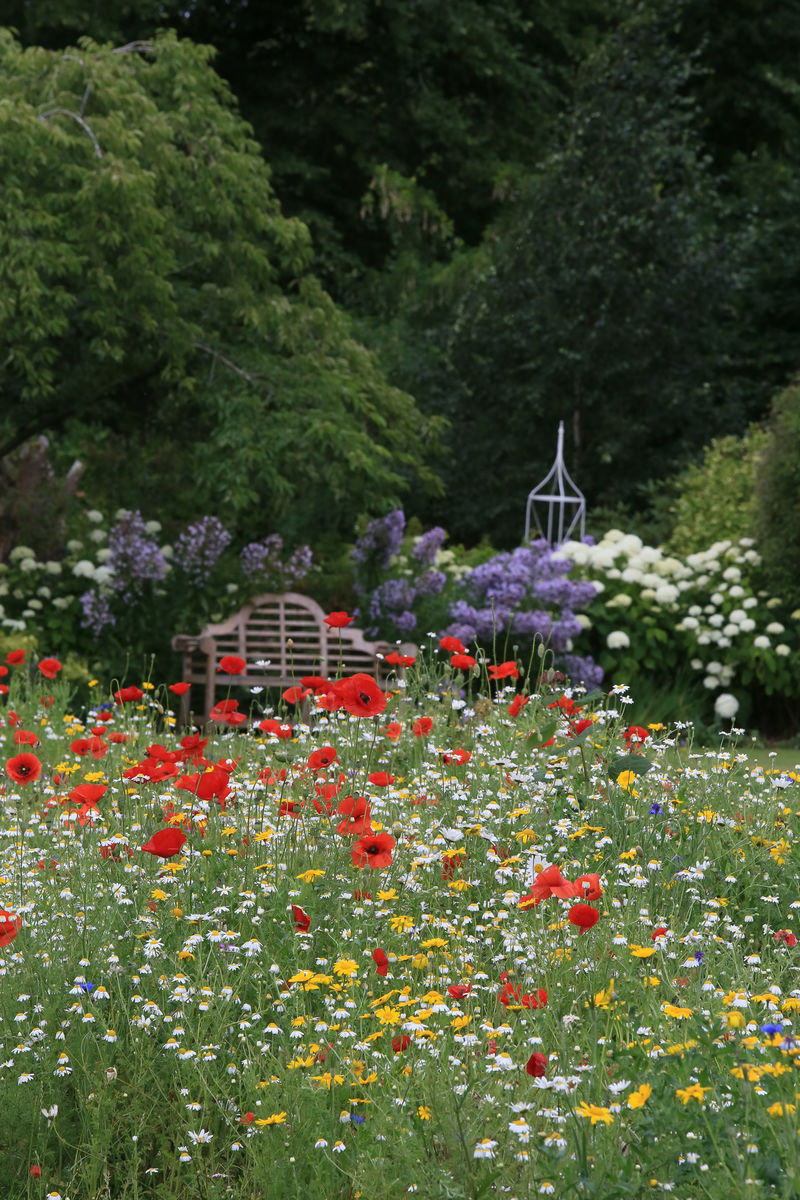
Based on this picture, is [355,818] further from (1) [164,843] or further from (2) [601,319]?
(2) [601,319]

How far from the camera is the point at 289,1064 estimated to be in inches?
96.3

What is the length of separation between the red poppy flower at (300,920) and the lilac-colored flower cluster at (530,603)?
4.90 m

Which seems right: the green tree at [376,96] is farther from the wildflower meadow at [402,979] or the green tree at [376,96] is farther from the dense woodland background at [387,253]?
the wildflower meadow at [402,979]

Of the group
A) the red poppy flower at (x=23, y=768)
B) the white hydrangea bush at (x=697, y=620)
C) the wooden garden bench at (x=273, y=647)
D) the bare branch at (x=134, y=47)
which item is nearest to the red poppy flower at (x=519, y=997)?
the red poppy flower at (x=23, y=768)

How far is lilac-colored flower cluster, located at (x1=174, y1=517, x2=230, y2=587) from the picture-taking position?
27.5ft

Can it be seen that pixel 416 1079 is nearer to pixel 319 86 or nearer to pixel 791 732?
pixel 791 732

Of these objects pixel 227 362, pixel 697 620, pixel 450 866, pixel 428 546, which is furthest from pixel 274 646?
pixel 450 866

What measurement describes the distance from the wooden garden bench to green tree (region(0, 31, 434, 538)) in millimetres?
704

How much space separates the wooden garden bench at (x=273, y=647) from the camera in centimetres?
762

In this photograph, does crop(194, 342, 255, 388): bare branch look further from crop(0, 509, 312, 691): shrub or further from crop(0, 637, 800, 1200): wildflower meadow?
crop(0, 637, 800, 1200): wildflower meadow

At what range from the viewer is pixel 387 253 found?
641 inches

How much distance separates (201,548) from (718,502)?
444 centimetres

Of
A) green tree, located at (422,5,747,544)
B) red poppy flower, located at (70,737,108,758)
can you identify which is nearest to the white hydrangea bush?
green tree, located at (422,5,747,544)

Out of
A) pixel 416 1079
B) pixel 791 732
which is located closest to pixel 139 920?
pixel 416 1079
